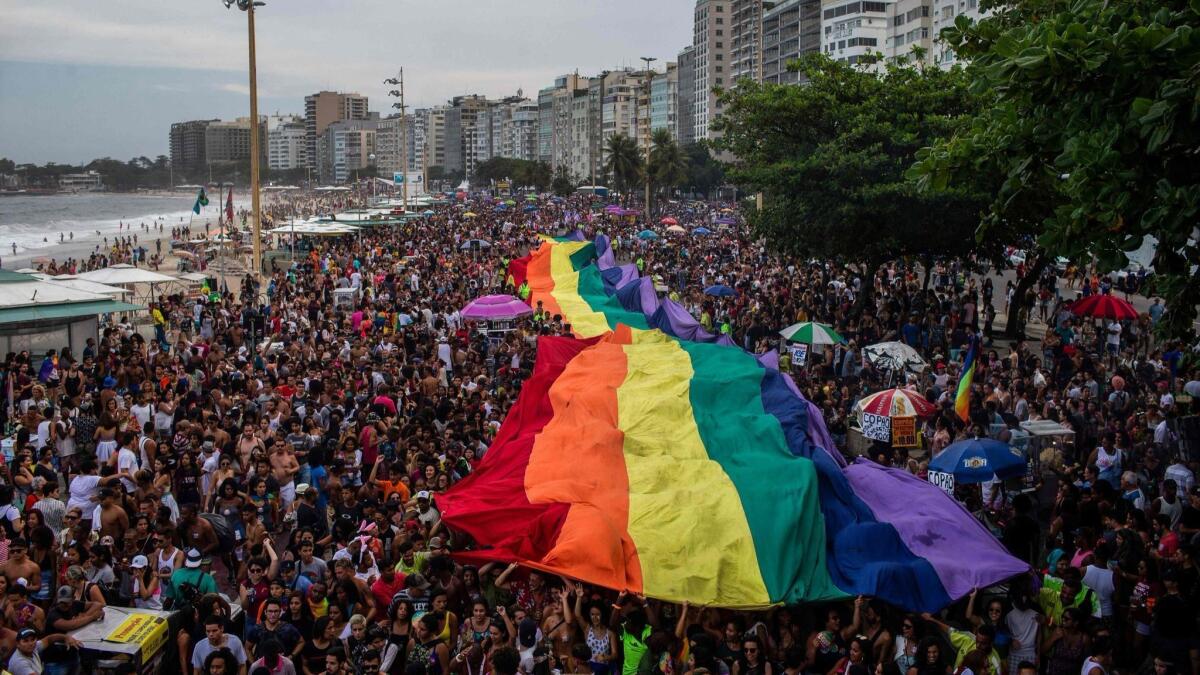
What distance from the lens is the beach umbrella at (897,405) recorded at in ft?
47.6

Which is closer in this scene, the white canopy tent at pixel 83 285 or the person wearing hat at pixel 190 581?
the person wearing hat at pixel 190 581

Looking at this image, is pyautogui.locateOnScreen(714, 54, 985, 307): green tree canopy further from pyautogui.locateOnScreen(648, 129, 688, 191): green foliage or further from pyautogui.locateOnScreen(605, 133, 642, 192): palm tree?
pyautogui.locateOnScreen(605, 133, 642, 192): palm tree

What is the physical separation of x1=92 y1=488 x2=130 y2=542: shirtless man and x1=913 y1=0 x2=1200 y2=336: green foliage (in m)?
8.05

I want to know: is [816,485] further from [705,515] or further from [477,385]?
[477,385]

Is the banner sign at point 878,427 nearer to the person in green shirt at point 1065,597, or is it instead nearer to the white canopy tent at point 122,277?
the person in green shirt at point 1065,597

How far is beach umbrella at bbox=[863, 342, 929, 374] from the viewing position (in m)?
18.7

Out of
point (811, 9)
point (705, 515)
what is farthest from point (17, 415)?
point (811, 9)

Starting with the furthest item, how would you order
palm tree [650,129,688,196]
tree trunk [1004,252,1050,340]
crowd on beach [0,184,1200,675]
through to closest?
palm tree [650,129,688,196] → tree trunk [1004,252,1050,340] → crowd on beach [0,184,1200,675]

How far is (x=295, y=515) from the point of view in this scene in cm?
1186

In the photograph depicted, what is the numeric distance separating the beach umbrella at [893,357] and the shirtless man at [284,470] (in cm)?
1025

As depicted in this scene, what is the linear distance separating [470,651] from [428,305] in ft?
61.9

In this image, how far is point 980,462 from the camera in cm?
Answer: 1203

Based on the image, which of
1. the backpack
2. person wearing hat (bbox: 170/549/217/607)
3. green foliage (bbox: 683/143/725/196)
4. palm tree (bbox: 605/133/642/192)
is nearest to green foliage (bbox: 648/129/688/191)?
palm tree (bbox: 605/133/642/192)

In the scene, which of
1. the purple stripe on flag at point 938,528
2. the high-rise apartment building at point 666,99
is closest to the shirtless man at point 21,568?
the purple stripe on flag at point 938,528
